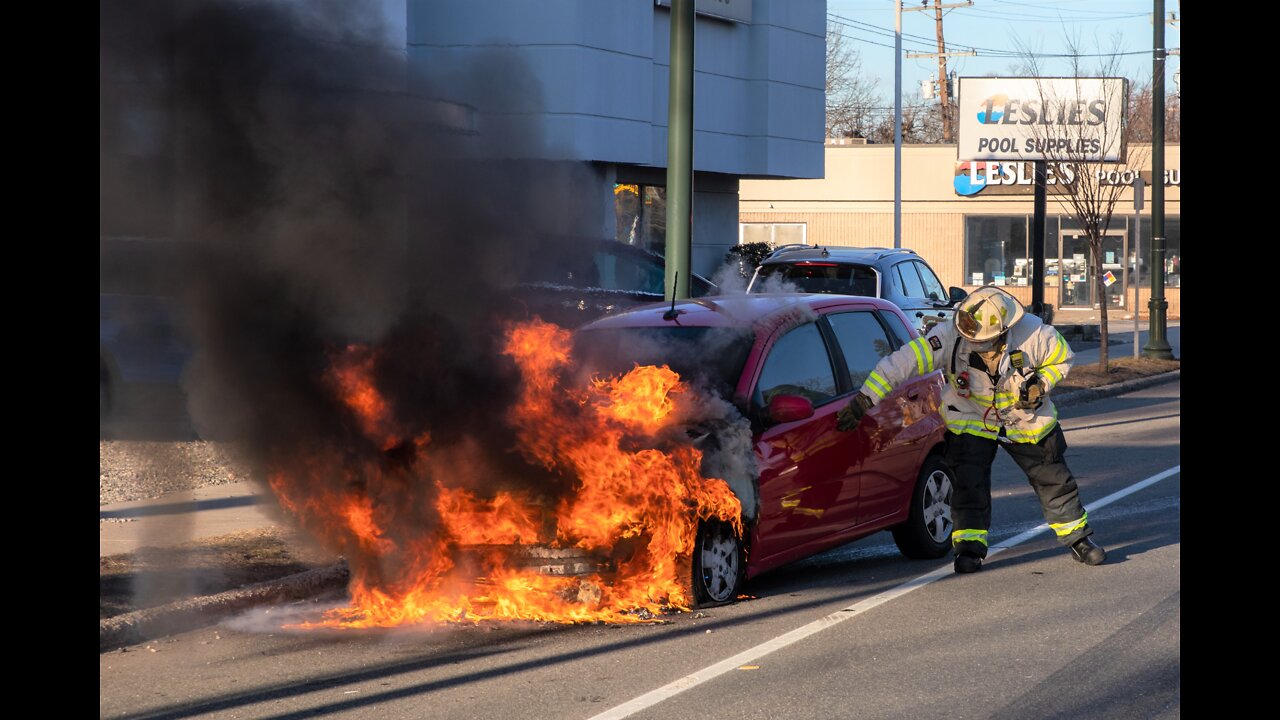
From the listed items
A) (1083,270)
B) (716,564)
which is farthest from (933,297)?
(1083,270)

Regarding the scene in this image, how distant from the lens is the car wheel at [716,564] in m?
7.12

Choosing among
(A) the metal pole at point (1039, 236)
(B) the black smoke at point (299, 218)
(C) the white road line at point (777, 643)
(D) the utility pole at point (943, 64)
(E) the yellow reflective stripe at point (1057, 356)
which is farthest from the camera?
(D) the utility pole at point (943, 64)

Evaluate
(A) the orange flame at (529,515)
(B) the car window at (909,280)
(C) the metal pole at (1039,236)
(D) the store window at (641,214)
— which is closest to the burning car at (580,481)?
(A) the orange flame at (529,515)

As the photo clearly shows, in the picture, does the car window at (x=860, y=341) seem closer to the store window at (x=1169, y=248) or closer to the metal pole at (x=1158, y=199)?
the metal pole at (x=1158, y=199)

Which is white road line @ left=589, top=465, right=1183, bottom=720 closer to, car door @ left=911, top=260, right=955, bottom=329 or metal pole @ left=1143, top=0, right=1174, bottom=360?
car door @ left=911, top=260, right=955, bottom=329

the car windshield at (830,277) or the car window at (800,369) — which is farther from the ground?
the car windshield at (830,277)

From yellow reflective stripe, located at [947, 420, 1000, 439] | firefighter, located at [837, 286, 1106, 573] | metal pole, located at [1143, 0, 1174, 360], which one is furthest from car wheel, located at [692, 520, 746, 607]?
metal pole, located at [1143, 0, 1174, 360]

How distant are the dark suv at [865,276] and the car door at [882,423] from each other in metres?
6.98

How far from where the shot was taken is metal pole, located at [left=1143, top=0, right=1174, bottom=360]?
80.4ft

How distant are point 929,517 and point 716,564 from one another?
213 centimetres

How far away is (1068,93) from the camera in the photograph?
1145 inches

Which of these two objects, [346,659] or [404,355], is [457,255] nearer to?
[404,355]

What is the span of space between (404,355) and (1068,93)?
24.4 metres
